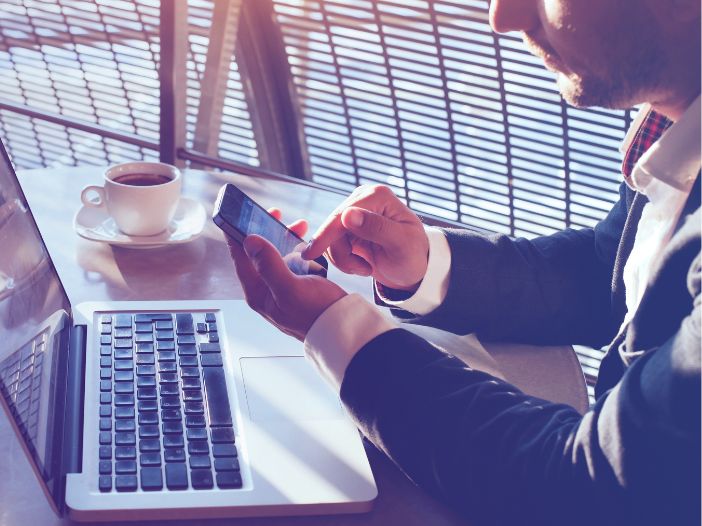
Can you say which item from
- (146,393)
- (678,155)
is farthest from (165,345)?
(678,155)

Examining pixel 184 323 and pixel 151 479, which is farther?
pixel 184 323

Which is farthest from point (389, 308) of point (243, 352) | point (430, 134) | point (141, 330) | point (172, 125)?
point (430, 134)

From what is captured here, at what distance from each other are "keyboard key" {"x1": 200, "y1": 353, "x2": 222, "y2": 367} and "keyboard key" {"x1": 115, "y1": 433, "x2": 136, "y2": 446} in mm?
185

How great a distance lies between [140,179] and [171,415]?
65cm

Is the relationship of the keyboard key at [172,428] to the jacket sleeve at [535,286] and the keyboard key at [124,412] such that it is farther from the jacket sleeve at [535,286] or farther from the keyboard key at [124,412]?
the jacket sleeve at [535,286]

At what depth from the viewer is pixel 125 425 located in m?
1.02

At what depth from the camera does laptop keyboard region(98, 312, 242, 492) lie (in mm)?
949

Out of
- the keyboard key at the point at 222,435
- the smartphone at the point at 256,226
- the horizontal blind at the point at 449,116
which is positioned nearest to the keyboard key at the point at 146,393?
the keyboard key at the point at 222,435

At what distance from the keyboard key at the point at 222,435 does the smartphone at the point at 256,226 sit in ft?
0.91

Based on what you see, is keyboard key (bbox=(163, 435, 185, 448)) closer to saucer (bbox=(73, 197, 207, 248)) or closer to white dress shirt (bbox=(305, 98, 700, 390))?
white dress shirt (bbox=(305, 98, 700, 390))

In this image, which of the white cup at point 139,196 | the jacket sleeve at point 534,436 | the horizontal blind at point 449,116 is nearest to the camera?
the jacket sleeve at point 534,436

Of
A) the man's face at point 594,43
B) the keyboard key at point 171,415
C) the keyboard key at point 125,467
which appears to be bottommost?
the keyboard key at point 171,415

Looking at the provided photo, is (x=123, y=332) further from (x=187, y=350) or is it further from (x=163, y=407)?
(x=163, y=407)

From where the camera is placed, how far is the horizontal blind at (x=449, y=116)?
3.04 meters
